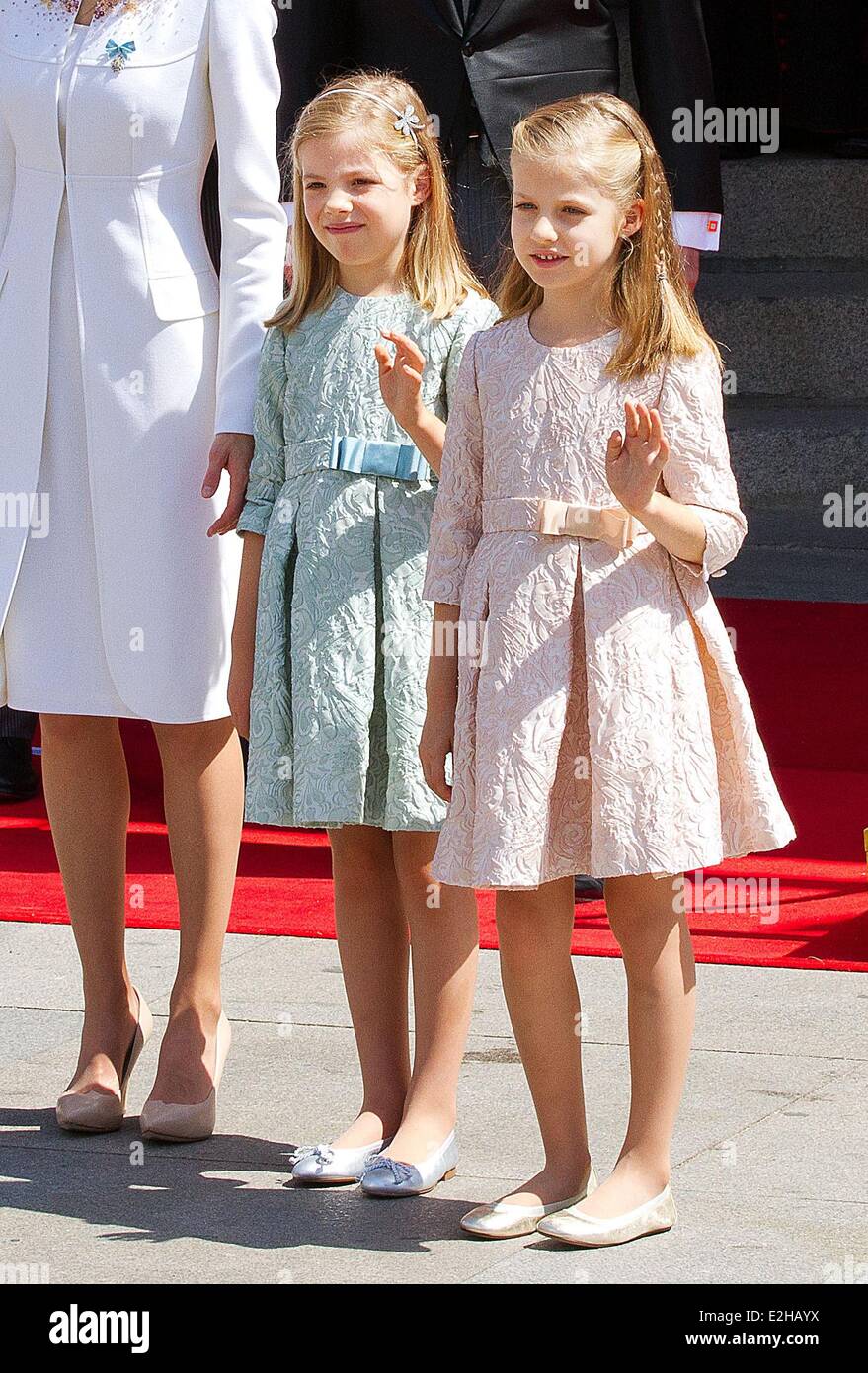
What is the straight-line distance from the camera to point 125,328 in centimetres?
297

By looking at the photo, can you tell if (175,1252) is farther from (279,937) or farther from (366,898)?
(279,937)

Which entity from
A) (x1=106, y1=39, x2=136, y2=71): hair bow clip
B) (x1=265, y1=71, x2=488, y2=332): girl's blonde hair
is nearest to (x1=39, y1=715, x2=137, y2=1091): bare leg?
(x1=265, y1=71, x2=488, y2=332): girl's blonde hair

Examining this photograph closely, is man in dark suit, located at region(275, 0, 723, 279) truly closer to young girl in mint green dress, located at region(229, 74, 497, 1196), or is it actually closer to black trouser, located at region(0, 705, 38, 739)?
young girl in mint green dress, located at region(229, 74, 497, 1196)

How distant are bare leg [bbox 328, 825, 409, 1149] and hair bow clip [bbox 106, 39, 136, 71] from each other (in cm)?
112

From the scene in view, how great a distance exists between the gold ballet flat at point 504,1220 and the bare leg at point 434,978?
214 mm

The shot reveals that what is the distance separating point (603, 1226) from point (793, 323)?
266 inches

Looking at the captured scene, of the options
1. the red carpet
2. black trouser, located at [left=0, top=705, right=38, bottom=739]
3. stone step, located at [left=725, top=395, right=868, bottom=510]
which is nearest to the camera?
the red carpet

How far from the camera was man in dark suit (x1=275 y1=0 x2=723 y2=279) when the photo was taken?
13.1ft

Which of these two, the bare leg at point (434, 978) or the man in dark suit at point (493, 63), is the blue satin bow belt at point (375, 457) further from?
the man in dark suit at point (493, 63)

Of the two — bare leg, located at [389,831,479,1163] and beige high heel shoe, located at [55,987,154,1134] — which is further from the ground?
bare leg, located at [389,831,479,1163]

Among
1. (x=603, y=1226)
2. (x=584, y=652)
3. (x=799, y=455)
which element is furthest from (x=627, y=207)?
(x=799, y=455)

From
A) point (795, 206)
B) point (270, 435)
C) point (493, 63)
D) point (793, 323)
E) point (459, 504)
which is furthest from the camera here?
point (795, 206)

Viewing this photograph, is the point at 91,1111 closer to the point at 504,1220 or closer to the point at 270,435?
the point at 504,1220

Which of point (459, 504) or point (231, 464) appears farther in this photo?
point (231, 464)
